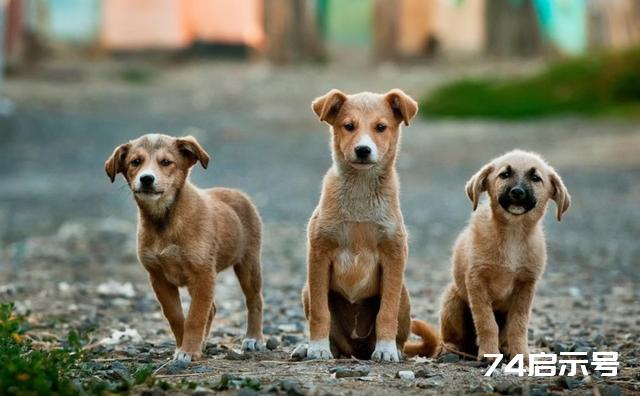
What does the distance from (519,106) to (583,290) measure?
509 inches

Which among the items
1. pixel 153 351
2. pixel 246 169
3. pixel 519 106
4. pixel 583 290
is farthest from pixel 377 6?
pixel 153 351

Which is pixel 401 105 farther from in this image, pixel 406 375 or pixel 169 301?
pixel 169 301

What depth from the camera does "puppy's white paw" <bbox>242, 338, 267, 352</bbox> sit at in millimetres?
7324

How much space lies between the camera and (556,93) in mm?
23125

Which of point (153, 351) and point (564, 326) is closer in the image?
point (153, 351)

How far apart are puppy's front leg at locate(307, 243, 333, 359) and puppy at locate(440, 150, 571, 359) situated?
0.80 meters

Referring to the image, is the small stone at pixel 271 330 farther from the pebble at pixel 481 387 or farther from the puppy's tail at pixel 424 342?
the pebble at pixel 481 387

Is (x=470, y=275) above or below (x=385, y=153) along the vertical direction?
below

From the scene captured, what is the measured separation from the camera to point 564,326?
8539mm

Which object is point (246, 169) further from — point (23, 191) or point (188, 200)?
point (188, 200)

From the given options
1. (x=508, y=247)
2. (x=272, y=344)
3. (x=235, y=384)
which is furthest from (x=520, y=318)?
(x=235, y=384)

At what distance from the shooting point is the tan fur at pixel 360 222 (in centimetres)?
668

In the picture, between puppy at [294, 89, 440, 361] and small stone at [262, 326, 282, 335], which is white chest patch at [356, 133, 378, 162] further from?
small stone at [262, 326, 282, 335]

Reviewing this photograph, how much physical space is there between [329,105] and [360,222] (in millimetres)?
651
